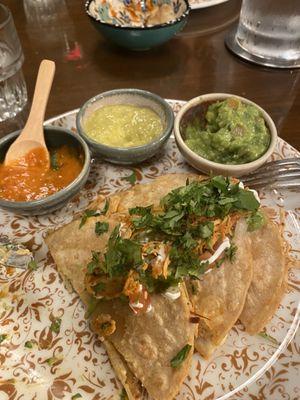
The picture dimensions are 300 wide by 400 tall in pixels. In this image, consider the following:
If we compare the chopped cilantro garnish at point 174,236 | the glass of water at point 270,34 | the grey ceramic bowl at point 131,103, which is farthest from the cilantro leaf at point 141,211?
the glass of water at point 270,34

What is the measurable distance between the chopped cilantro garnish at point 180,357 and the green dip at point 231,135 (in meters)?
1.23

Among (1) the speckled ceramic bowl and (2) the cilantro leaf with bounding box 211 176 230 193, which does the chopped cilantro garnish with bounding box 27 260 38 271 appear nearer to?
(2) the cilantro leaf with bounding box 211 176 230 193

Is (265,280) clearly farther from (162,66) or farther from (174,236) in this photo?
(162,66)

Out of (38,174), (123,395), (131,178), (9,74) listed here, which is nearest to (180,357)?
(123,395)

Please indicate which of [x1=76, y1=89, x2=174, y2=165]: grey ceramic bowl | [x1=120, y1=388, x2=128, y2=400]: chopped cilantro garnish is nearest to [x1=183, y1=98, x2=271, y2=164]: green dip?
[x1=76, y1=89, x2=174, y2=165]: grey ceramic bowl

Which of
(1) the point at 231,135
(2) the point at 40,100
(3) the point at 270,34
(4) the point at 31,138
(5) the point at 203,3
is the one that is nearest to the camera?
(1) the point at 231,135

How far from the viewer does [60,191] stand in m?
2.31

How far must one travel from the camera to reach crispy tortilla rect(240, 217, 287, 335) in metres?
1.95

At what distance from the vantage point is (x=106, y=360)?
1.93 m

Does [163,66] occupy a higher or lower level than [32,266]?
higher

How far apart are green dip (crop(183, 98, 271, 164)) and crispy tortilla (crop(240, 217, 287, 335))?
21.3 inches

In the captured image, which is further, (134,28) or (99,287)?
(134,28)

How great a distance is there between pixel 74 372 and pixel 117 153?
1333mm

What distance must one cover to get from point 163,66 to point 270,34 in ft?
3.24
